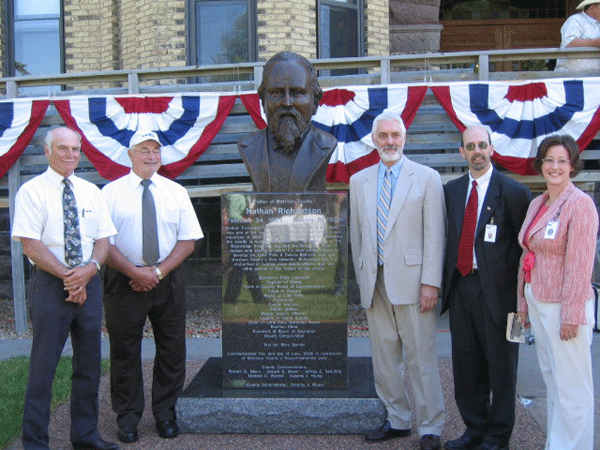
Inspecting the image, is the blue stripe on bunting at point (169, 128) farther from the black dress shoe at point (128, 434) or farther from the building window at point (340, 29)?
the black dress shoe at point (128, 434)

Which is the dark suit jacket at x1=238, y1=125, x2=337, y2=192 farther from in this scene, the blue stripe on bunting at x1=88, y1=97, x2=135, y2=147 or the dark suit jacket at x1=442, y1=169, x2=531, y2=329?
the blue stripe on bunting at x1=88, y1=97, x2=135, y2=147

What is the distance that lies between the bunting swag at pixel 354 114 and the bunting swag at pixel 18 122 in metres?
2.42

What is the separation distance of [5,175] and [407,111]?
4.99 metres

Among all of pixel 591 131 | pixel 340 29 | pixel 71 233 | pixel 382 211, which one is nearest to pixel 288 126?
pixel 382 211

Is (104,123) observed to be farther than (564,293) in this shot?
Yes

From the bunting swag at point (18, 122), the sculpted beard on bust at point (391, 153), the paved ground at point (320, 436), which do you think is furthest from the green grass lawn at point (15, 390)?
the sculpted beard on bust at point (391, 153)

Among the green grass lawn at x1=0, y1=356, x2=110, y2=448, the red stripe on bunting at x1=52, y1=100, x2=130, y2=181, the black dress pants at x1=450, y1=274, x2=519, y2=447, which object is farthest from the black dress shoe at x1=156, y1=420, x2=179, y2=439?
the red stripe on bunting at x1=52, y1=100, x2=130, y2=181

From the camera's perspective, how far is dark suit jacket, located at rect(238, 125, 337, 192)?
15.5 ft

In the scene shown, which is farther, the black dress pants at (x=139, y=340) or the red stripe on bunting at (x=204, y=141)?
the red stripe on bunting at (x=204, y=141)

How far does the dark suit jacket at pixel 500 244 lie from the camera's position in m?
3.96

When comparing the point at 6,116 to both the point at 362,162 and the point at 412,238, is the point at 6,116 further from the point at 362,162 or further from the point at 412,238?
the point at 412,238

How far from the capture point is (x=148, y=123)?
7863 mm

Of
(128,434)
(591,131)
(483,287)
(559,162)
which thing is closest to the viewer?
(559,162)

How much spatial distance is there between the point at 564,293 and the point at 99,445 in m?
2.84
